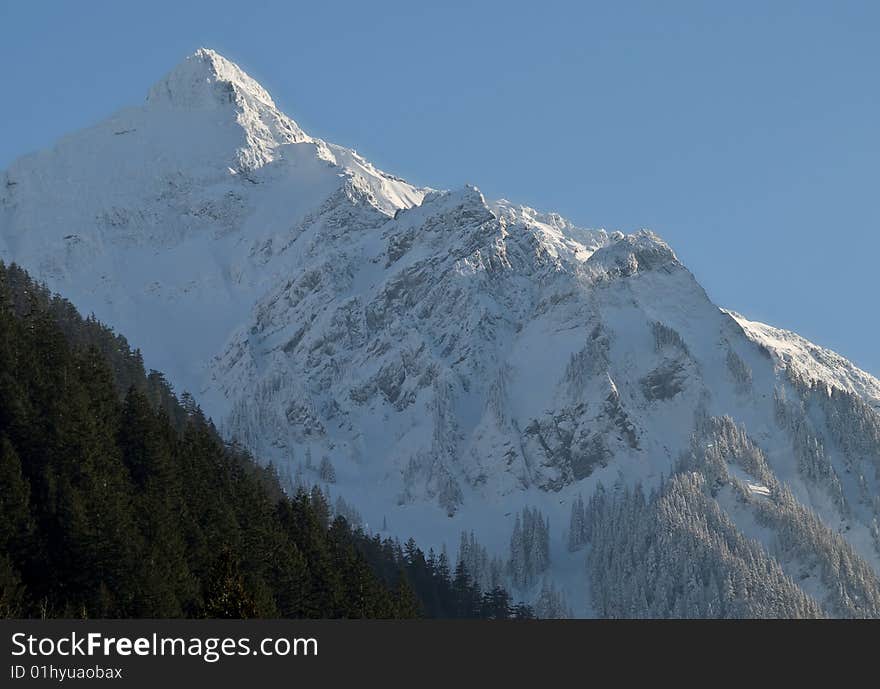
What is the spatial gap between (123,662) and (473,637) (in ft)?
35.9

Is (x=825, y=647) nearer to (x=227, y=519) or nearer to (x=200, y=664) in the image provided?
(x=200, y=664)

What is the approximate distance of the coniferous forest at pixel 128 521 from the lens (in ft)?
268

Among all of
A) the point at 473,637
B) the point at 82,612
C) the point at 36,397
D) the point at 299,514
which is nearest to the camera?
the point at 473,637

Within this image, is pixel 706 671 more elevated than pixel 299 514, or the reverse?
pixel 299 514

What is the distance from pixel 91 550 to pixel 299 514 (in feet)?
120

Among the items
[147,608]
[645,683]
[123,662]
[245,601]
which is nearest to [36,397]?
[147,608]

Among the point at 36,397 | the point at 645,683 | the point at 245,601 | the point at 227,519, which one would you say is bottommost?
the point at 645,683

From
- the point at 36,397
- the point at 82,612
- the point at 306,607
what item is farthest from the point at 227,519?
the point at 82,612

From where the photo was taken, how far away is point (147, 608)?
266ft

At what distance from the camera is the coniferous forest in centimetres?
8175

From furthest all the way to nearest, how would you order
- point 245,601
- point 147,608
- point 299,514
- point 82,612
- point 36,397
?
point 299,514, point 36,397, point 147,608, point 82,612, point 245,601

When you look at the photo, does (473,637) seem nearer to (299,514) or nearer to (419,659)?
(419,659)

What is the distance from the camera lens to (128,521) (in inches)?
3386

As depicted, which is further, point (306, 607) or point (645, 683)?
point (306, 607)
